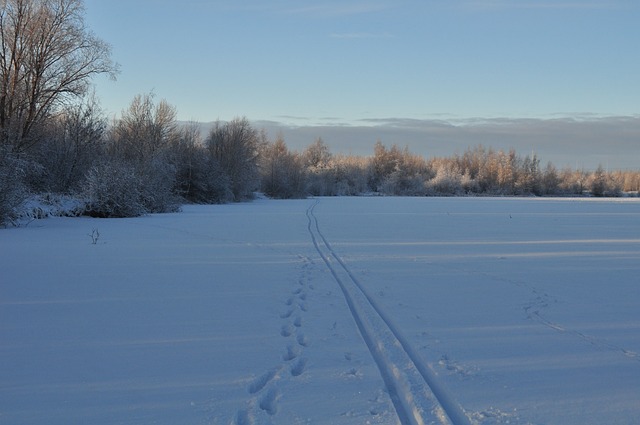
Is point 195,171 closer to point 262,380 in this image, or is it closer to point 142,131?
point 142,131

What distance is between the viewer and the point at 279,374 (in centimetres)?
479

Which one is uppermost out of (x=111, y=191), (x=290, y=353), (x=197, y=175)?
(x=197, y=175)

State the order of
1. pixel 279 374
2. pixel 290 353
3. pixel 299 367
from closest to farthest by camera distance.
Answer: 1. pixel 279 374
2. pixel 299 367
3. pixel 290 353

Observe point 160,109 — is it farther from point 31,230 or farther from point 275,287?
point 275,287

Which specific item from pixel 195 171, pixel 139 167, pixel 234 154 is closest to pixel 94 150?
pixel 139 167

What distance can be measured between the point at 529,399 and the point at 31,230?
59.6 feet

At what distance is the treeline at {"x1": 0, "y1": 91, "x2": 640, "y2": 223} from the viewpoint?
26.8 metres

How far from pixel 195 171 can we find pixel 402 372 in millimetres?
42849

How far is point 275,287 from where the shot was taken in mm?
9094

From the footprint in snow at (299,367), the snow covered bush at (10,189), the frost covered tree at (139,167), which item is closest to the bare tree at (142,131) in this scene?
the frost covered tree at (139,167)

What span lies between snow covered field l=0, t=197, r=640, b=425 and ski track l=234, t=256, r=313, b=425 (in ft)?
0.06

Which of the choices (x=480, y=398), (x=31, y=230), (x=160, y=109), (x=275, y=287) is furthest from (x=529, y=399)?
(x=160, y=109)

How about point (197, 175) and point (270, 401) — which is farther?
point (197, 175)

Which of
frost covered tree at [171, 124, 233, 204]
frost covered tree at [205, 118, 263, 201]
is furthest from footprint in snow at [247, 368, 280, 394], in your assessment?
frost covered tree at [205, 118, 263, 201]
